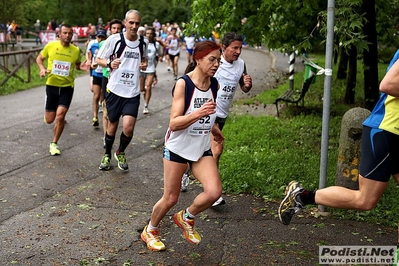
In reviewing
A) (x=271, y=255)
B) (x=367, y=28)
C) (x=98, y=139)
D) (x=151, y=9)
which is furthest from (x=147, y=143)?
(x=151, y=9)

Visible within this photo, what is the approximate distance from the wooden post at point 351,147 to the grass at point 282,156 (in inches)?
15.4

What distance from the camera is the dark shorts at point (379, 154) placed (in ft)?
14.8

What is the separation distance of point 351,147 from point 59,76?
4940mm

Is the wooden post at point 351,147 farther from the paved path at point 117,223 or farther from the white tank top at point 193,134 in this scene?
the white tank top at point 193,134

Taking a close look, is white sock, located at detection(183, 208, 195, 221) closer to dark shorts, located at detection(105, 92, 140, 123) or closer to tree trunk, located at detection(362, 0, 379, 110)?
dark shorts, located at detection(105, 92, 140, 123)

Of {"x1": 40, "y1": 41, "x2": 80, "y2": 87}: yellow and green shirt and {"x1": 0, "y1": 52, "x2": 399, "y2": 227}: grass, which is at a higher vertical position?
{"x1": 40, "y1": 41, "x2": 80, "y2": 87}: yellow and green shirt

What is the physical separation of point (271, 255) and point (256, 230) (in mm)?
696

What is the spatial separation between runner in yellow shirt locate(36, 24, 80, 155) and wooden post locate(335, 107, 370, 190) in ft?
15.1

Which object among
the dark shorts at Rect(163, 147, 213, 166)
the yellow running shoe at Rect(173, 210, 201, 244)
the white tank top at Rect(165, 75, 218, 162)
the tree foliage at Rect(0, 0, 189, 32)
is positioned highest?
the white tank top at Rect(165, 75, 218, 162)

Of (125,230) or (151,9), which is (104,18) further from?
(125,230)

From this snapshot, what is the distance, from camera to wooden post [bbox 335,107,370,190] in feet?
21.1

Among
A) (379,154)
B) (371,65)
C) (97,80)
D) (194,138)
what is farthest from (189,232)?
(371,65)

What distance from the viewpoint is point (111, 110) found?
27.0ft

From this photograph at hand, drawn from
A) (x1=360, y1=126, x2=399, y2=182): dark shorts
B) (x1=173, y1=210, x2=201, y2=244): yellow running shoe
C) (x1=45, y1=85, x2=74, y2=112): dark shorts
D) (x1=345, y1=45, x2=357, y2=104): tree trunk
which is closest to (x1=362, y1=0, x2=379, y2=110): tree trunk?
Result: (x1=345, y1=45, x2=357, y2=104): tree trunk
